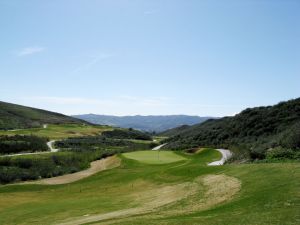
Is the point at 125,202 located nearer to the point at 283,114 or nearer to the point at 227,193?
the point at 227,193

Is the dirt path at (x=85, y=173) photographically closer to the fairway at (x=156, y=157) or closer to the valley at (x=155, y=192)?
the valley at (x=155, y=192)

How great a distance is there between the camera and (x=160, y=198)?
30.5 meters

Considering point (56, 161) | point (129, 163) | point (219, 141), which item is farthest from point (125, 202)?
point (219, 141)

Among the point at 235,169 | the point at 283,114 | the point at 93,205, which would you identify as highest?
the point at 283,114

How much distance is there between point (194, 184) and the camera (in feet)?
110

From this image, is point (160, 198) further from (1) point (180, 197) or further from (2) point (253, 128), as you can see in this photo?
(2) point (253, 128)

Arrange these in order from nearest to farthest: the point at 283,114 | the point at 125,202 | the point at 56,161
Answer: the point at 125,202, the point at 56,161, the point at 283,114

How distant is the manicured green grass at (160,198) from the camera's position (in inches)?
762

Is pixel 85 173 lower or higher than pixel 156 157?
lower

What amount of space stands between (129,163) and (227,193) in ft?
100

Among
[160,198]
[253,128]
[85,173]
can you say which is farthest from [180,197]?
[253,128]

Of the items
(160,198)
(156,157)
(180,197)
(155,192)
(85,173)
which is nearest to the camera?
(180,197)

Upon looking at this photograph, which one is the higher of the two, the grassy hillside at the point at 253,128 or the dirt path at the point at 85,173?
the grassy hillside at the point at 253,128

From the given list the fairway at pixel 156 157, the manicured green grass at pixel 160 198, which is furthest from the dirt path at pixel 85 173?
the manicured green grass at pixel 160 198
